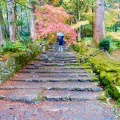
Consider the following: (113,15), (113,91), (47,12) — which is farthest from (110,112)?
(113,15)

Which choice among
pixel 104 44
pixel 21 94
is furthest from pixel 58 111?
pixel 104 44

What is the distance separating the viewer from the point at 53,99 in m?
5.23

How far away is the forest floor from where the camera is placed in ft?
14.2

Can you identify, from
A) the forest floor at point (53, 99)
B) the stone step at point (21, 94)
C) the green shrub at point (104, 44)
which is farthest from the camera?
the green shrub at point (104, 44)

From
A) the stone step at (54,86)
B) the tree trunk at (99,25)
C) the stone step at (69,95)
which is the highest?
the tree trunk at (99,25)

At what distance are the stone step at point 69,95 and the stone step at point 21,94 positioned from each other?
26cm

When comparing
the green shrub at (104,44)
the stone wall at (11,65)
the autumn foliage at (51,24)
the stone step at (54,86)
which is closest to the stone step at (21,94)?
the stone step at (54,86)

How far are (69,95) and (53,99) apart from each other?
1.56 ft

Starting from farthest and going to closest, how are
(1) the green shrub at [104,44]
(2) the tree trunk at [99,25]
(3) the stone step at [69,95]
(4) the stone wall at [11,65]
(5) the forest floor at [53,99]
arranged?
1. (2) the tree trunk at [99,25]
2. (1) the green shrub at [104,44]
3. (4) the stone wall at [11,65]
4. (3) the stone step at [69,95]
5. (5) the forest floor at [53,99]

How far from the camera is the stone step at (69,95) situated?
5.26 m

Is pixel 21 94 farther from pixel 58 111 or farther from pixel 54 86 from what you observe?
pixel 58 111

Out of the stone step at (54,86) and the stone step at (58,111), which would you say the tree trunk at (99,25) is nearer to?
the stone step at (54,86)

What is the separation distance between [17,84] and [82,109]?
2.64 meters

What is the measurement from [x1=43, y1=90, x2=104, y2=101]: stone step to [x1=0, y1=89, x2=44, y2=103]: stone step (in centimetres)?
26
